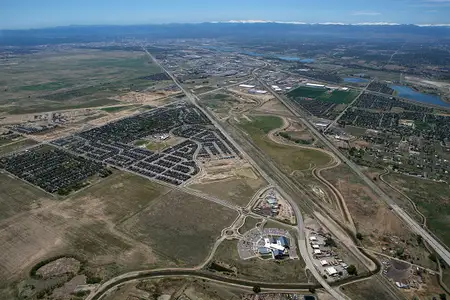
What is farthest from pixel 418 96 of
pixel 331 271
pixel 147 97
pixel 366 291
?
pixel 366 291

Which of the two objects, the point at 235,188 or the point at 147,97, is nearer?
the point at 235,188

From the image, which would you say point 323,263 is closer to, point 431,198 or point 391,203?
point 391,203

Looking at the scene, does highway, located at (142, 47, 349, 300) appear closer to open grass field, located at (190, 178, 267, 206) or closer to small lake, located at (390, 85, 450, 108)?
open grass field, located at (190, 178, 267, 206)

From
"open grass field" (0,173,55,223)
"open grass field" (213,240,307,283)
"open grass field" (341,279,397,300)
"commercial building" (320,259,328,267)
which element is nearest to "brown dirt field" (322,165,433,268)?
"open grass field" (341,279,397,300)

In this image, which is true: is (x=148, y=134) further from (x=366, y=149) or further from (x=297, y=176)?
(x=366, y=149)

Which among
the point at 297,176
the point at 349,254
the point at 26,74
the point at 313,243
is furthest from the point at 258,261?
the point at 26,74

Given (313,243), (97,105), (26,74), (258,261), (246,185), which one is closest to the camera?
(258,261)
